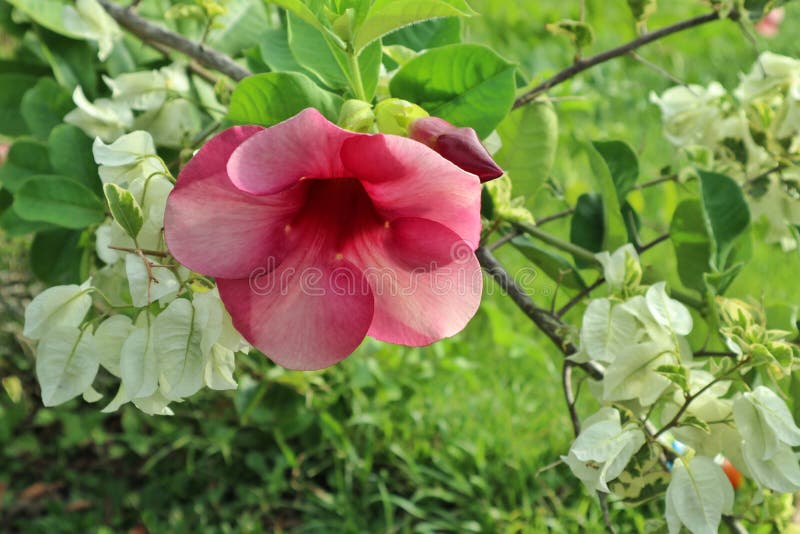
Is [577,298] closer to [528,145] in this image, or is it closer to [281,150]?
[528,145]

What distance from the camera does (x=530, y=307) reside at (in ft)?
2.74

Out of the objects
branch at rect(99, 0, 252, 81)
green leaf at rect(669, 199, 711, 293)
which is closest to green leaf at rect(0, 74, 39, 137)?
branch at rect(99, 0, 252, 81)

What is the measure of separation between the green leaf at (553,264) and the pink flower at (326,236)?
0.94 feet

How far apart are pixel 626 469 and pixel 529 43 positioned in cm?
262

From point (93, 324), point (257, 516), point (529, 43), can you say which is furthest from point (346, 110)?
point (529, 43)

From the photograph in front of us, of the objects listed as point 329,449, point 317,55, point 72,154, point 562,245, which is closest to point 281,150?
point 317,55

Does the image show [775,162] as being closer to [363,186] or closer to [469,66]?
[469,66]

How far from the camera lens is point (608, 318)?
0.78 metres

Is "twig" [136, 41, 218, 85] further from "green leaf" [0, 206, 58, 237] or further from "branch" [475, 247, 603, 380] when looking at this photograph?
"branch" [475, 247, 603, 380]

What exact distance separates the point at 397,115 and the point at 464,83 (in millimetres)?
136

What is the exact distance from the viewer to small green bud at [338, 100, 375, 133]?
0.61 meters

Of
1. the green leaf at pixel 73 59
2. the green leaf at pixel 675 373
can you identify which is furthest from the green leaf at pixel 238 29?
the green leaf at pixel 675 373

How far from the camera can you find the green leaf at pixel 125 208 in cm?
63

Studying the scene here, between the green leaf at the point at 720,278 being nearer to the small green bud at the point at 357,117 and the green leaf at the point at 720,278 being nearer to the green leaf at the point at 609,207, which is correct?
the green leaf at the point at 609,207
